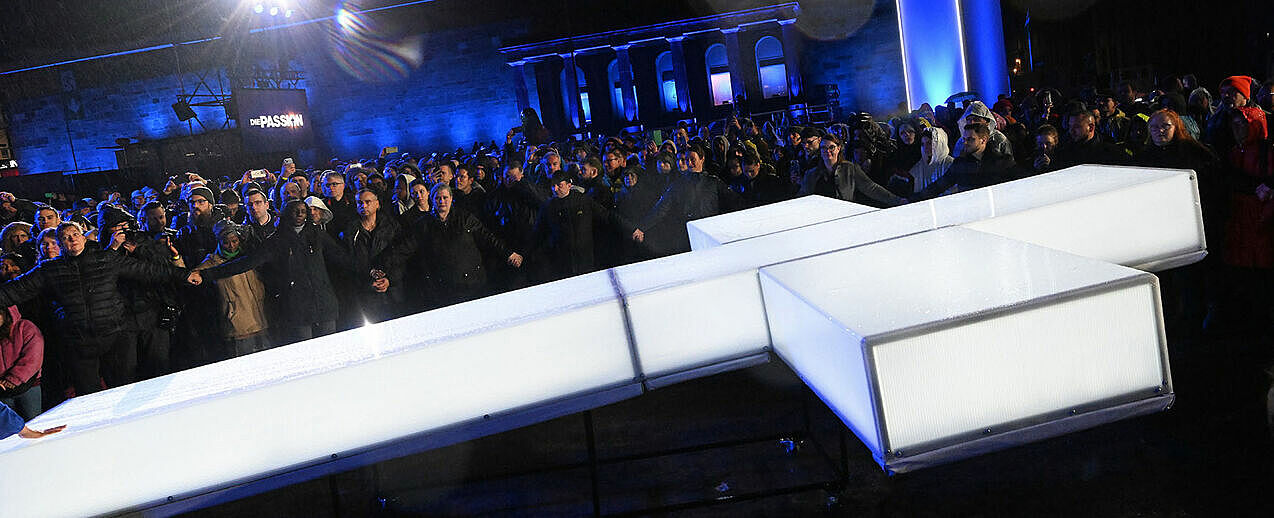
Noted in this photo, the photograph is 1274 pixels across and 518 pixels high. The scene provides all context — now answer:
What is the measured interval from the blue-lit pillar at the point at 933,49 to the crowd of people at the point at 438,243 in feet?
24.3

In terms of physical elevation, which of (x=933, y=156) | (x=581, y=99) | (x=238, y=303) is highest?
(x=581, y=99)

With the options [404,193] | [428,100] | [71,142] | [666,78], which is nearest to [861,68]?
[666,78]

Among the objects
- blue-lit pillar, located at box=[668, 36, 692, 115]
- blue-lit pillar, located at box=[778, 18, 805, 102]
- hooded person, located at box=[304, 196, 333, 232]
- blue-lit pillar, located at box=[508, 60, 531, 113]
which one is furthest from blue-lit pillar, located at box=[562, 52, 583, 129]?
hooded person, located at box=[304, 196, 333, 232]

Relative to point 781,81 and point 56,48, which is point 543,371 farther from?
point 56,48

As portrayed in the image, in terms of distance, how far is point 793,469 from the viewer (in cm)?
410

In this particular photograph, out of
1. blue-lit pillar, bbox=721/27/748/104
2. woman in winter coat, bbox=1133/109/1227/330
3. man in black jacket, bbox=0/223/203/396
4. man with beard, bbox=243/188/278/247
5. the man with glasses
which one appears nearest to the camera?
woman in winter coat, bbox=1133/109/1227/330

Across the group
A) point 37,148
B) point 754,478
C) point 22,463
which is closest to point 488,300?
point 22,463

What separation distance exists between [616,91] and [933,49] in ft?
46.2

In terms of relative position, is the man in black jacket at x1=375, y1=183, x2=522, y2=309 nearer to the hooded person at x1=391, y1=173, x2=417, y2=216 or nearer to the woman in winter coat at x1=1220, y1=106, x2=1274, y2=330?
the hooded person at x1=391, y1=173, x2=417, y2=216

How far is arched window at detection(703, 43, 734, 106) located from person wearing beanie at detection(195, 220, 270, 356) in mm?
22520

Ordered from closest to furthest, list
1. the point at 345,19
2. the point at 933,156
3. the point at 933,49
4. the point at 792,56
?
1. the point at 933,156
2. the point at 933,49
3. the point at 792,56
4. the point at 345,19

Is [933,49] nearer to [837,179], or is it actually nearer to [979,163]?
[837,179]

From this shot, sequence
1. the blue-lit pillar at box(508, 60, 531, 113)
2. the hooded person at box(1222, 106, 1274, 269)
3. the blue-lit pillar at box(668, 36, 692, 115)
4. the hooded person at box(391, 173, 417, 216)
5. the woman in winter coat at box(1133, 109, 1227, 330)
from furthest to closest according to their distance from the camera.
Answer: the blue-lit pillar at box(508, 60, 531, 113), the blue-lit pillar at box(668, 36, 692, 115), the hooded person at box(391, 173, 417, 216), the woman in winter coat at box(1133, 109, 1227, 330), the hooded person at box(1222, 106, 1274, 269)

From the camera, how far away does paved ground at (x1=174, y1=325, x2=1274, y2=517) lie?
341 cm
